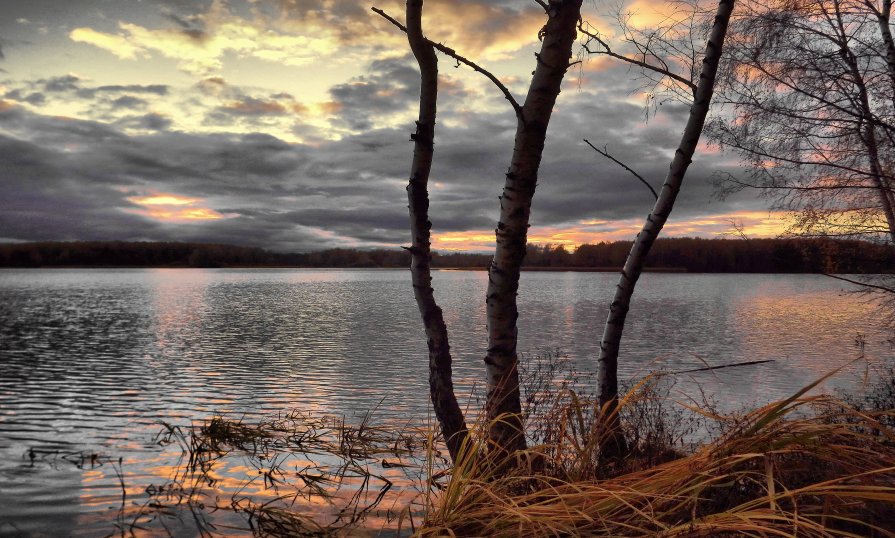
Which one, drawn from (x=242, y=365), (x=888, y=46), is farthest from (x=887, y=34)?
(x=242, y=365)

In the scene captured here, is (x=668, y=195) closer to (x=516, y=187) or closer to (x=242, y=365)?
(x=516, y=187)

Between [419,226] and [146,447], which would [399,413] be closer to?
[146,447]

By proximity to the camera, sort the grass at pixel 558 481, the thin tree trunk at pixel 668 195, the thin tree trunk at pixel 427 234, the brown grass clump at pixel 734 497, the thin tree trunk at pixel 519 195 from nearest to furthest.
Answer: the brown grass clump at pixel 734 497, the grass at pixel 558 481, the thin tree trunk at pixel 519 195, the thin tree trunk at pixel 427 234, the thin tree trunk at pixel 668 195

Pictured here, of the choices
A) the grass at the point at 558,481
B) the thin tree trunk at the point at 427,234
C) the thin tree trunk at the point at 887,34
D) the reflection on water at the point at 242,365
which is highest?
the thin tree trunk at the point at 887,34

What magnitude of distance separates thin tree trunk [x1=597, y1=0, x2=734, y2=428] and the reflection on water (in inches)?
24.2

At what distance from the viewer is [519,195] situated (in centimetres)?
566

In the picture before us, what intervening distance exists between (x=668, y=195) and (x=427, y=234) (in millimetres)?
3094

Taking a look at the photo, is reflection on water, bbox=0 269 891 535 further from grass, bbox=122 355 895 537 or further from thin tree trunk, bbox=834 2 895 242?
thin tree trunk, bbox=834 2 895 242

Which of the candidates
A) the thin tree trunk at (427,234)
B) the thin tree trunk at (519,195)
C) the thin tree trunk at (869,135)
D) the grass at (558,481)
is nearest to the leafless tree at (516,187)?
the thin tree trunk at (519,195)

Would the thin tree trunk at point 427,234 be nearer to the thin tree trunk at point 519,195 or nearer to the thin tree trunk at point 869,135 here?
the thin tree trunk at point 519,195

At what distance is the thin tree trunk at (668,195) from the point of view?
24.2ft

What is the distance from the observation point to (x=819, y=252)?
11.8 metres

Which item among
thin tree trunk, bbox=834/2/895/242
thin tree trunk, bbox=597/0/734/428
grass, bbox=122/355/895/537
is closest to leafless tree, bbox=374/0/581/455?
grass, bbox=122/355/895/537

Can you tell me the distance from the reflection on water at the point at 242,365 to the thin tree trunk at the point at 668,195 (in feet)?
2.02
